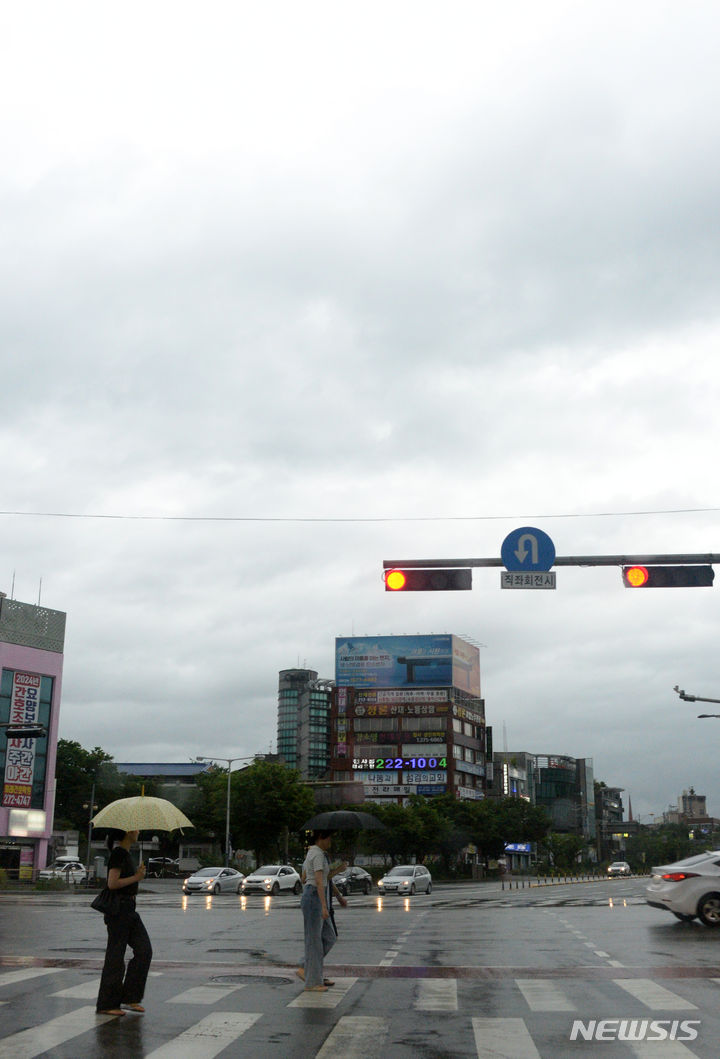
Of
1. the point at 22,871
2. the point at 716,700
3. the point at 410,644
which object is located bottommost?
the point at 22,871

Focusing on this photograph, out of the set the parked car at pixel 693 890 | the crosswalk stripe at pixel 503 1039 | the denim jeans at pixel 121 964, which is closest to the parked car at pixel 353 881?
the parked car at pixel 693 890

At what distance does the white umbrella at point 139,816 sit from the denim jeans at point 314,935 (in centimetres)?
161

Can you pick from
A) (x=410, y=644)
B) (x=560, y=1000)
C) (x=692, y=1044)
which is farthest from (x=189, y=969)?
(x=410, y=644)

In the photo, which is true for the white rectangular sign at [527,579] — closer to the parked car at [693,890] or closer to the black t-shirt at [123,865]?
the parked car at [693,890]

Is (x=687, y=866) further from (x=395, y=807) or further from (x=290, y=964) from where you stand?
(x=395, y=807)

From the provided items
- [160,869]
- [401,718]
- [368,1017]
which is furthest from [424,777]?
[368,1017]

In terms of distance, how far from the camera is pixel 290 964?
578 inches

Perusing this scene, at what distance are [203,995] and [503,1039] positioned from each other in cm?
393

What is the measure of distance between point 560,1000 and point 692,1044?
2.72m

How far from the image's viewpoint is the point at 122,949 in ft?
32.7

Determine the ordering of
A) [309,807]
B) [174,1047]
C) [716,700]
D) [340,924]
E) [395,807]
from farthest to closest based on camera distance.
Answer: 1. [395,807]
2. [309,807]
3. [716,700]
4. [340,924]
5. [174,1047]

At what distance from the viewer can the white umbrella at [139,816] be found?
34.2 ft

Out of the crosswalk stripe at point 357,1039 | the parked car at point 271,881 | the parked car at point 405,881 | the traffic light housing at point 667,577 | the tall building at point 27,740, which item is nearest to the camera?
the crosswalk stripe at point 357,1039

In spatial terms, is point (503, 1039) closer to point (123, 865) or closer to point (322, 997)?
point (322, 997)
